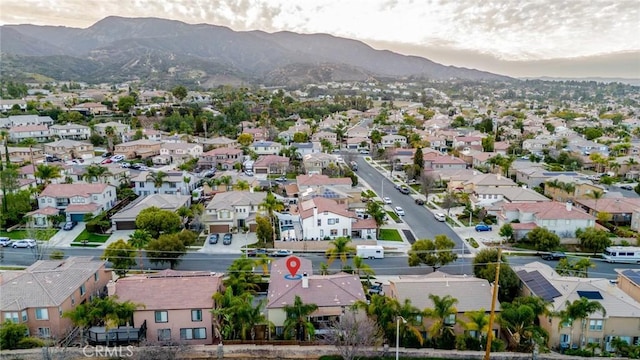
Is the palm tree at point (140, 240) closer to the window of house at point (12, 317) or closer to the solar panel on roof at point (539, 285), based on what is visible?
the window of house at point (12, 317)

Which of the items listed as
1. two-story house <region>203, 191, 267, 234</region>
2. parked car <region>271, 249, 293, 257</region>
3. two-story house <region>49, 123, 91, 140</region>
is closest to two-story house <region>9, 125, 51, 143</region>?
two-story house <region>49, 123, 91, 140</region>

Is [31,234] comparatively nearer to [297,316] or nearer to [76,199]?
[76,199]

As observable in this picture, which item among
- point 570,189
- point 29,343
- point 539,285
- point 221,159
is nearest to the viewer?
point 29,343

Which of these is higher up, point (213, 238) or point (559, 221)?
point (559, 221)

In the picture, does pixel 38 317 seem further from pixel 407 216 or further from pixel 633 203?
pixel 633 203

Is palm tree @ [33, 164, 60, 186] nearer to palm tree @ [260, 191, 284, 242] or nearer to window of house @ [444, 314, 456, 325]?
palm tree @ [260, 191, 284, 242]

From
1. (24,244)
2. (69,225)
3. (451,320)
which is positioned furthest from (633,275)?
(69,225)
